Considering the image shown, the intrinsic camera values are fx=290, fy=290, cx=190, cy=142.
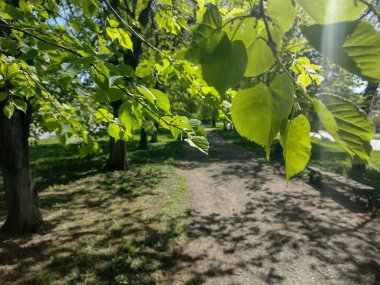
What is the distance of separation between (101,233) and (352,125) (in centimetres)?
689

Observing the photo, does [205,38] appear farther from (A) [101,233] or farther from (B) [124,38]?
→ (A) [101,233]

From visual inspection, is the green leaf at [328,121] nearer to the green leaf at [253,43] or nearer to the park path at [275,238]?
the green leaf at [253,43]

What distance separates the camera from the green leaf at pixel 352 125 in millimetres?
382

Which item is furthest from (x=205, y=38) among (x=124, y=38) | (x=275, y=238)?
(x=275, y=238)

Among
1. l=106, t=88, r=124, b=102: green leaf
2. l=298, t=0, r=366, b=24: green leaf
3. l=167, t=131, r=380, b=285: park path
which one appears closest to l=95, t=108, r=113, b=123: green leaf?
l=106, t=88, r=124, b=102: green leaf

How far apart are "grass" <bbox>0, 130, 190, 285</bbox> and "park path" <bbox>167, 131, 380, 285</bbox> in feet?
1.75

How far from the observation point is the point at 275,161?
645 inches

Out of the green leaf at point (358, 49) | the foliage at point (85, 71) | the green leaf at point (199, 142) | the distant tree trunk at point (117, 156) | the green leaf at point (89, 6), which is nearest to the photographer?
the green leaf at point (358, 49)

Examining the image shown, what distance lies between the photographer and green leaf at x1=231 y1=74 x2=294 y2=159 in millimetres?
424

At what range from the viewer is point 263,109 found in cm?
44

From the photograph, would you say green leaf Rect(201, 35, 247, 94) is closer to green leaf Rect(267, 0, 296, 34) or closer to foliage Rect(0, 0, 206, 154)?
green leaf Rect(267, 0, 296, 34)

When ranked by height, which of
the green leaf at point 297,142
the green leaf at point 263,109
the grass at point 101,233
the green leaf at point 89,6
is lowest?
the grass at point 101,233

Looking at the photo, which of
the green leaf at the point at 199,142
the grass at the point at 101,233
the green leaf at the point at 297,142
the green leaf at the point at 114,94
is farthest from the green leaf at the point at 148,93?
the grass at the point at 101,233

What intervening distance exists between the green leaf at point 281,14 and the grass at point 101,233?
298cm
